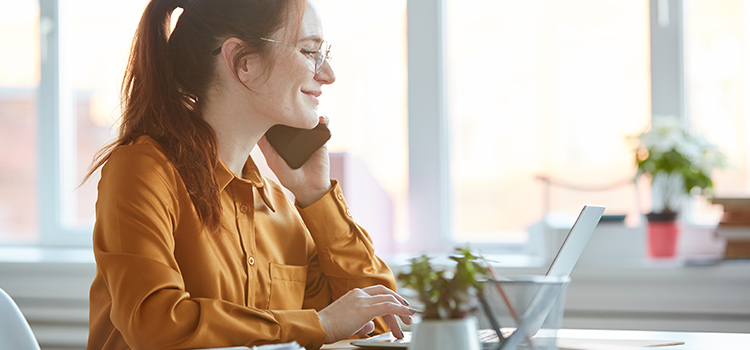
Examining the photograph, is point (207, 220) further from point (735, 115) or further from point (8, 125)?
point (8, 125)

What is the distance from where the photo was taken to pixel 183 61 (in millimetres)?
1517

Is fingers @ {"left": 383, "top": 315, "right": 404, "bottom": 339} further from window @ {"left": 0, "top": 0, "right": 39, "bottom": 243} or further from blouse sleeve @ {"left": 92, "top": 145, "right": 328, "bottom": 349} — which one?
window @ {"left": 0, "top": 0, "right": 39, "bottom": 243}

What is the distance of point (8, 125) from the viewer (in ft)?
11.0

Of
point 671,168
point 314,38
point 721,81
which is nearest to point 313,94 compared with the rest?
point 314,38

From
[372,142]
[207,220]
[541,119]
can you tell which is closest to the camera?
[207,220]

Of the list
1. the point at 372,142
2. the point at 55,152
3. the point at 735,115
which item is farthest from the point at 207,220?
the point at 55,152

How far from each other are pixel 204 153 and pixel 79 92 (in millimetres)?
2072

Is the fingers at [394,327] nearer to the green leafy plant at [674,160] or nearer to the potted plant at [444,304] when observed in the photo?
the potted plant at [444,304]

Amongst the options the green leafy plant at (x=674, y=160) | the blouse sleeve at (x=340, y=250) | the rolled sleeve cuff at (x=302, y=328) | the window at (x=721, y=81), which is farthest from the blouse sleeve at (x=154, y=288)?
the window at (x=721, y=81)

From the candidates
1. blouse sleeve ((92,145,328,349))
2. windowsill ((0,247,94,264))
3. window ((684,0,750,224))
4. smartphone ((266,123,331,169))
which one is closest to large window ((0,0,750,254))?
window ((684,0,750,224))

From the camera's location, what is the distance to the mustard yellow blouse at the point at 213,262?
1208 millimetres

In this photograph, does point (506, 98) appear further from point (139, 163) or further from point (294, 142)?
point (139, 163)

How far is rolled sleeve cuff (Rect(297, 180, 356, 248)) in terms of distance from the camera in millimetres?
1635

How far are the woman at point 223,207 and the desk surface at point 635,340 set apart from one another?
0.20 metres
